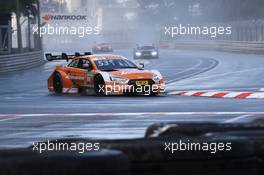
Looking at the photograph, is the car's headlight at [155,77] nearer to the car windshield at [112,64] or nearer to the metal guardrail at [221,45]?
the car windshield at [112,64]

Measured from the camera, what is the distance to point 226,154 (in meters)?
5.06

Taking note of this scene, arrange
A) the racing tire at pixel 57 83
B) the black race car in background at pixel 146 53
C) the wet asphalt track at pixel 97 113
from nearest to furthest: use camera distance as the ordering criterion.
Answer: the wet asphalt track at pixel 97 113 < the racing tire at pixel 57 83 < the black race car in background at pixel 146 53

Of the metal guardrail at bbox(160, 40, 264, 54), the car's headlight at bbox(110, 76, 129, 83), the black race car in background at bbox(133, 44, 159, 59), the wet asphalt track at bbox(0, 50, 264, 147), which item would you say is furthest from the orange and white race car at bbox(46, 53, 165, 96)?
the metal guardrail at bbox(160, 40, 264, 54)

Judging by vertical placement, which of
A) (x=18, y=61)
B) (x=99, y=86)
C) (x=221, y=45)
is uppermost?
(x=99, y=86)

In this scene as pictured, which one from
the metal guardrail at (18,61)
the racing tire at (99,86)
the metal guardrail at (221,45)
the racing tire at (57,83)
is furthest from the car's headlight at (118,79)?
the metal guardrail at (221,45)

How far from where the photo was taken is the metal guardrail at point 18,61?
42781mm

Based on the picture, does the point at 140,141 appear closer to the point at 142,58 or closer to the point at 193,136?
the point at 193,136

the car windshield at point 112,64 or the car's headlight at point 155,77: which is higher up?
the car windshield at point 112,64

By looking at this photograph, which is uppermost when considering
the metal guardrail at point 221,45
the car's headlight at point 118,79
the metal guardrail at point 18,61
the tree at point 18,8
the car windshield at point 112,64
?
the tree at point 18,8

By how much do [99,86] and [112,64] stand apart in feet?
2.82

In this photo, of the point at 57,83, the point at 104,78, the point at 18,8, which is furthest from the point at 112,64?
the point at 18,8

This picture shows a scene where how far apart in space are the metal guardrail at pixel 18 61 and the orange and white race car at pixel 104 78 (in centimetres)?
1967

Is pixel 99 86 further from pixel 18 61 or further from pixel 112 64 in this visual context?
pixel 18 61

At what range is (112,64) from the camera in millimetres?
21828
